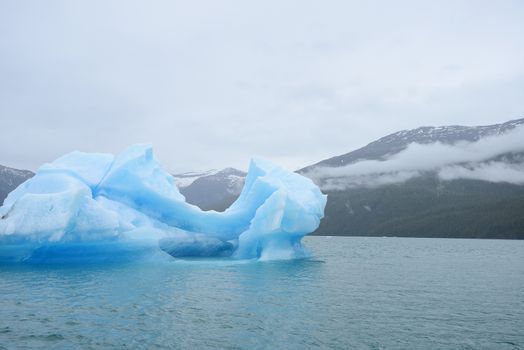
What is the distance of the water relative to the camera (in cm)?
984

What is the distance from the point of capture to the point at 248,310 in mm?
12953

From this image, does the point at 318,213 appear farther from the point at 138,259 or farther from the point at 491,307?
the point at 491,307

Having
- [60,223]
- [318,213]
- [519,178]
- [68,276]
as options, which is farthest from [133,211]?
[519,178]

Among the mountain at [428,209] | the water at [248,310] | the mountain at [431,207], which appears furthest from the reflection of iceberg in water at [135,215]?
the mountain at [428,209]

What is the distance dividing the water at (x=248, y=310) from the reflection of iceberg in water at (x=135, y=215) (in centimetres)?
185

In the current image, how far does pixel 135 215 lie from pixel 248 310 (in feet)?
48.6

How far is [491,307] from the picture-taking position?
562 inches

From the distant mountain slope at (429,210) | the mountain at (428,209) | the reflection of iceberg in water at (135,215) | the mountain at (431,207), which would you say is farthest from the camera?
the mountain at (431,207)

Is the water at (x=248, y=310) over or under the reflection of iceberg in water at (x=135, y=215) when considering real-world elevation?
under

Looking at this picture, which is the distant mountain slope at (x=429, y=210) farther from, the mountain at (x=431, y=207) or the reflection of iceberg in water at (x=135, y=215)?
the reflection of iceberg in water at (x=135, y=215)

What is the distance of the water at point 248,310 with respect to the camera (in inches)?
388

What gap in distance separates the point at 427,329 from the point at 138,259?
57.4ft

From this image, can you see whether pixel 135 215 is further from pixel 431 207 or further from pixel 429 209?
pixel 431 207

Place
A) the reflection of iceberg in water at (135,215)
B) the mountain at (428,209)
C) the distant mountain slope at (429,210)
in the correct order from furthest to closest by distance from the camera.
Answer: the mountain at (428,209), the distant mountain slope at (429,210), the reflection of iceberg in water at (135,215)
